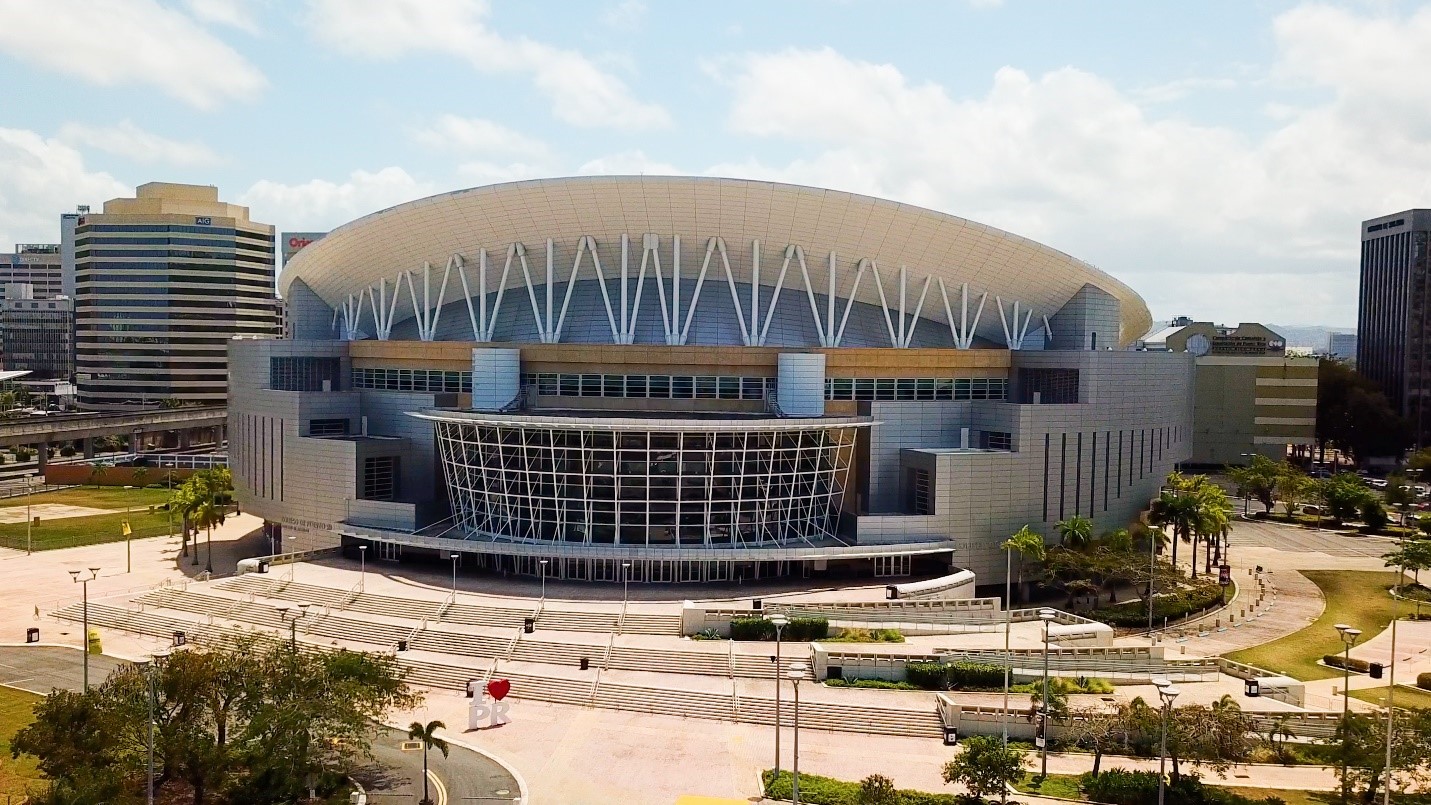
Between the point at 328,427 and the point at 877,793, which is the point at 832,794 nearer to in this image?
the point at 877,793

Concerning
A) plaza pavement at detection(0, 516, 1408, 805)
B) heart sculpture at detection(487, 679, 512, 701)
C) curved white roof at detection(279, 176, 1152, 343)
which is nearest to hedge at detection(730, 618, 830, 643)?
plaza pavement at detection(0, 516, 1408, 805)

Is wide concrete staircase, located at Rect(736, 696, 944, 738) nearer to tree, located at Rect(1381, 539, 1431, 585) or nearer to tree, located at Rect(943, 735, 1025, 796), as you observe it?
tree, located at Rect(943, 735, 1025, 796)

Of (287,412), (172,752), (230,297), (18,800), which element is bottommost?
(18,800)

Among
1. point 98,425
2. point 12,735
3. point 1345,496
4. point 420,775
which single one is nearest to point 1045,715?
point 420,775

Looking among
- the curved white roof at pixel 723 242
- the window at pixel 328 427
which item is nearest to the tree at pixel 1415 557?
the curved white roof at pixel 723 242

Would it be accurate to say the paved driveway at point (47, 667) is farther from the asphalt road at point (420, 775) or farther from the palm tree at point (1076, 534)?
the palm tree at point (1076, 534)

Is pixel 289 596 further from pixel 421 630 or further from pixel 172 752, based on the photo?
pixel 172 752

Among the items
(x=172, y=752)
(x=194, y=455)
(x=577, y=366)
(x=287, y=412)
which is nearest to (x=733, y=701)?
(x=172, y=752)
